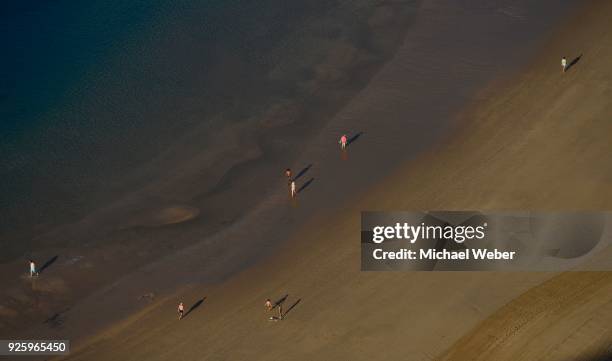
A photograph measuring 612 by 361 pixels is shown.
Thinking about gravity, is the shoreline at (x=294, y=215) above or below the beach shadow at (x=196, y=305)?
above

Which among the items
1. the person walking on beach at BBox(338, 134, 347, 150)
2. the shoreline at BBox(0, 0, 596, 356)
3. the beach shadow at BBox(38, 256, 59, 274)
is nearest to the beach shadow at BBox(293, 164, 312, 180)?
the shoreline at BBox(0, 0, 596, 356)

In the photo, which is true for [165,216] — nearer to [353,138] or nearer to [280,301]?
[280,301]

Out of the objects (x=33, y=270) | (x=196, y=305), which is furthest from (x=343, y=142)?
(x=33, y=270)

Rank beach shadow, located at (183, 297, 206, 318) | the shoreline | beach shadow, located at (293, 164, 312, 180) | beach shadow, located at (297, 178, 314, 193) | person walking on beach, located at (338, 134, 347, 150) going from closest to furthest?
beach shadow, located at (183, 297, 206, 318) → the shoreline → beach shadow, located at (297, 178, 314, 193) → beach shadow, located at (293, 164, 312, 180) → person walking on beach, located at (338, 134, 347, 150)

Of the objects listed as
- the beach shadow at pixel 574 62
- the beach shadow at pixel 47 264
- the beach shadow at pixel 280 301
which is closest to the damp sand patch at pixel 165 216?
the beach shadow at pixel 47 264

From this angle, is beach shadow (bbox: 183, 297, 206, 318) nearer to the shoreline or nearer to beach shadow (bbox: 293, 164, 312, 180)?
the shoreline

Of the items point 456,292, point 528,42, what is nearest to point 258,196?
point 456,292

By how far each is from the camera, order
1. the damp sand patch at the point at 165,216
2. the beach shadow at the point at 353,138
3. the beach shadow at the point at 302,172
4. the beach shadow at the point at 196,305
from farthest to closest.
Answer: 1. the beach shadow at the point at 353,138
2. the beach shadow at the point at 302,172
3. the damp sand patch at the point at 165,216
4. the beach shadow at the point at 196,305

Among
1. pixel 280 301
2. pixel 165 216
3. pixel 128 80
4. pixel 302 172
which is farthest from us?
pixel 128 80

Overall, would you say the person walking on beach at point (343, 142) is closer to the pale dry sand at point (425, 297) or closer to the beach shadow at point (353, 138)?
the beach shadow at point (353, 138)
